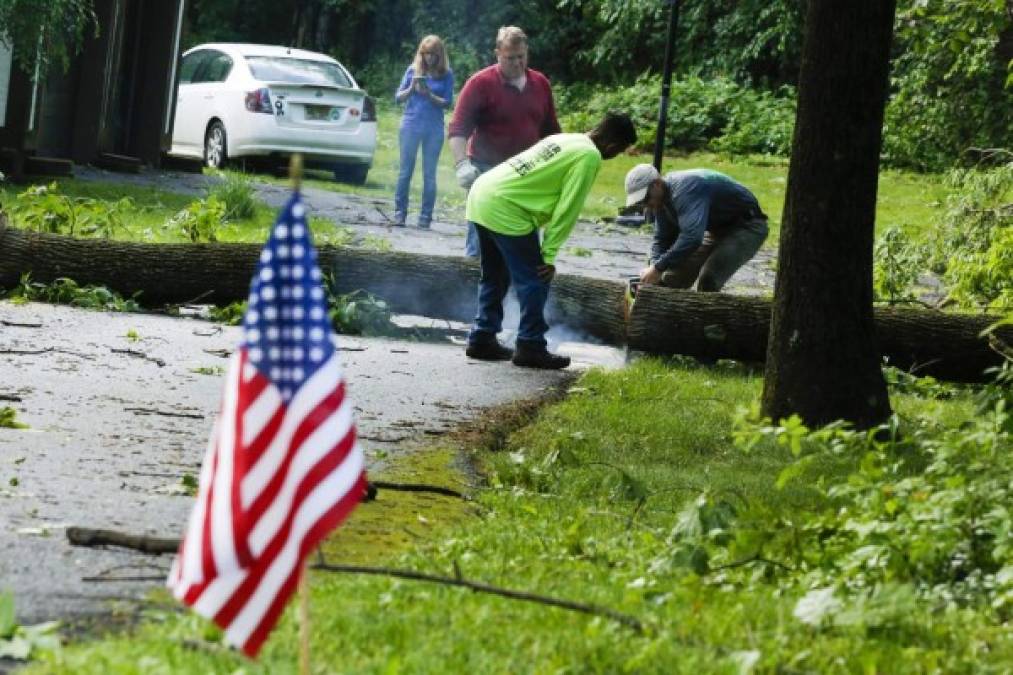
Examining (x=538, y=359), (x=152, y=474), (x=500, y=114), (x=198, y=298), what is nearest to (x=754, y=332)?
(x=538, y=359)

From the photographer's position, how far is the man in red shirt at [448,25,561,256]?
13812 mm

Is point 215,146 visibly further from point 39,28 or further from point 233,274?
point 233,274

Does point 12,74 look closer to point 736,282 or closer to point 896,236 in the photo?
point 736,282

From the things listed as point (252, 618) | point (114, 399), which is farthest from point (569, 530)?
point (114, 399)

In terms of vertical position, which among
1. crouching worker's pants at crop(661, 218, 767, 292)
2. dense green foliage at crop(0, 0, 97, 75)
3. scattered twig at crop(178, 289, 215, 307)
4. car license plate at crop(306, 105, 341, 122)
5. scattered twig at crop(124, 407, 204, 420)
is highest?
dense green foliage at crop(0, 0, 97, 75)

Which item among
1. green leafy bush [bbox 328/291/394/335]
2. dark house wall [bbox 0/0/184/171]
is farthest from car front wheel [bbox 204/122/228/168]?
green leafy bush [bbox 328/291/394/335]

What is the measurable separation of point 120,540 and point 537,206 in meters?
5.62

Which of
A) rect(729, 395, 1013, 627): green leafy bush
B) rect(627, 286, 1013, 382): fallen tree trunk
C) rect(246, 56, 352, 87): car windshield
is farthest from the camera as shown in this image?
rect(246, 56, 352, 87): car windshield

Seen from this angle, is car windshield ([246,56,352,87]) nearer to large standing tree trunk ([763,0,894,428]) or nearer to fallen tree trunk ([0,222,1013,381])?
fallen tree trunk ([0,222,1013,381])

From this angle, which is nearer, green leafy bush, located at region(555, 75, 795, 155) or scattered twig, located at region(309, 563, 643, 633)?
scattered twig, located at region(309, 563, 643, 633)

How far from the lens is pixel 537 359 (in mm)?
11477

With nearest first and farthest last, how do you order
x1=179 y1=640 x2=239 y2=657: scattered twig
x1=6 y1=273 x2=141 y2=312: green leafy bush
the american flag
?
the american flag → x1=179 y1=640 x2=239 y2=657: scattered twig → x1=6 y1=273 x2=141 y2=312: green leafy bush

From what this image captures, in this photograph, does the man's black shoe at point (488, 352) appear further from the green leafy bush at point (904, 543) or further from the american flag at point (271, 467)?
the american flag at point (271, 467)

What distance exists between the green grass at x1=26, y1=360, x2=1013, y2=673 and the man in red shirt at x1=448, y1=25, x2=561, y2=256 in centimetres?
609
